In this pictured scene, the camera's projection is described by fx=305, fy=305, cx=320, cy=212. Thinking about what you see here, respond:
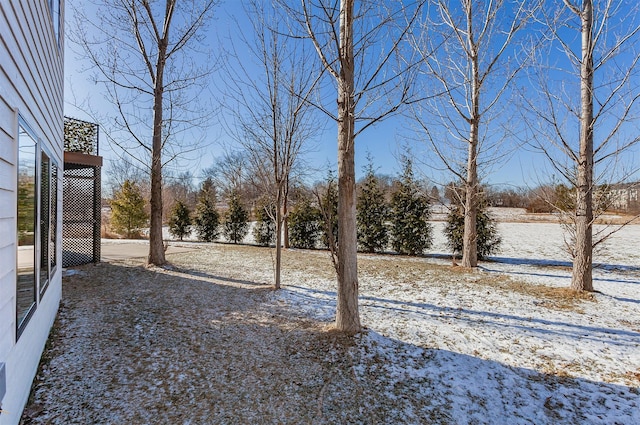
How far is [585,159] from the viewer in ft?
16.3

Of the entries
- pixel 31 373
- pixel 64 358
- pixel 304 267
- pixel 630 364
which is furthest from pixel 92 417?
pixel 304 267

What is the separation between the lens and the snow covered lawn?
91.1 inches

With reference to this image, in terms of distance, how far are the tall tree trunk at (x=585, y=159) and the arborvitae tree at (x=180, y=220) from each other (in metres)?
13.8

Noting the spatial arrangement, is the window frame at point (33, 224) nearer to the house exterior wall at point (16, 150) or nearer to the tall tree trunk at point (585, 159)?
the house exterior wall at point (16, 150)

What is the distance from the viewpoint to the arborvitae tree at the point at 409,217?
32.4 feet

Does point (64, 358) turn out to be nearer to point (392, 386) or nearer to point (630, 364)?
point (392, 386)

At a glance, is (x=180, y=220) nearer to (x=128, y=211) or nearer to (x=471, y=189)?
(x=128, y=211)

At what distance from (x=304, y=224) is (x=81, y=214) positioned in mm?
6820

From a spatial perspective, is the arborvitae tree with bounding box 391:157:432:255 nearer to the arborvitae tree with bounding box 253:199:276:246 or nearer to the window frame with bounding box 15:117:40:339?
the arborvitae tree with bounding box 253:199:276:246

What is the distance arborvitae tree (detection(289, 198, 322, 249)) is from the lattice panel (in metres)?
6.28

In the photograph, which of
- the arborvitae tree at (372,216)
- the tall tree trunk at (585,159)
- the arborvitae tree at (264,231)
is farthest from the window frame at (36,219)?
the arborvitae tree at (264,231)

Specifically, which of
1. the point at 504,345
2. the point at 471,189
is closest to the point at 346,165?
the point at 504,345

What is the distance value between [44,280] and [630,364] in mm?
5681

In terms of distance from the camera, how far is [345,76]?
3.44 meters
